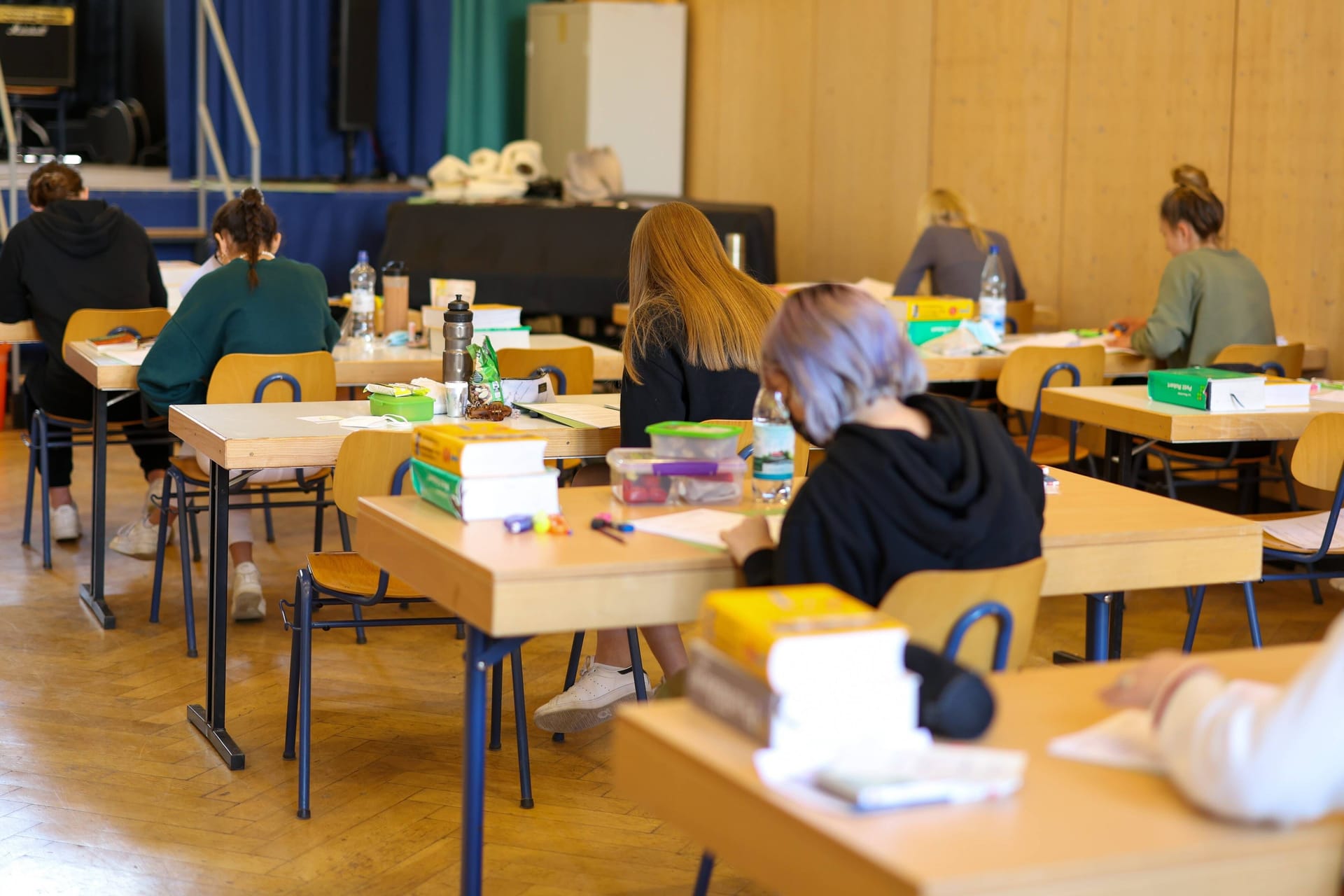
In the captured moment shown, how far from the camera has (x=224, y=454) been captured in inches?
127

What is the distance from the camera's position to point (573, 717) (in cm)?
352

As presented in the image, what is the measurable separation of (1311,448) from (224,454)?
100 inches

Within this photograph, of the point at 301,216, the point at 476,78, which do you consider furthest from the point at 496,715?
the point at 476,78

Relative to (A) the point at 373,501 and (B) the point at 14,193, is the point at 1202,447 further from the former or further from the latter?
(B) the point at 14,193

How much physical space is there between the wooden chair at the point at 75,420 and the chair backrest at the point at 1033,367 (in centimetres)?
275

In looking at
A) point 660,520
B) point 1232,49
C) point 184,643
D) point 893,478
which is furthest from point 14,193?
point 893,478

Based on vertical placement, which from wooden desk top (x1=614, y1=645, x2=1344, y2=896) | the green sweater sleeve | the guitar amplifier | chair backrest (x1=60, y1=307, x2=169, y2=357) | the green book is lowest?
wooden desk top (x1=614, y1=645, x2=1344, y2=896)

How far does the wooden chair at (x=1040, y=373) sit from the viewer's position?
16.6 ft

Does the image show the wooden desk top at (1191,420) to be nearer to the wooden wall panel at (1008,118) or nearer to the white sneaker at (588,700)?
the white sneaker at (588,700)

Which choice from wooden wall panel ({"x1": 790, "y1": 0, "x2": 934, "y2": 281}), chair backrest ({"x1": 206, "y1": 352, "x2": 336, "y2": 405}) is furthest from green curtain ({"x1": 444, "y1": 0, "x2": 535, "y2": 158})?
chair backrest ({"x1": 206, "y1": 352, "x2": 336, "y2": 405})

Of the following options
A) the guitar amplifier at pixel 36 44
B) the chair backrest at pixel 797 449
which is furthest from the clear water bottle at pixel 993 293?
the guitar amplifier at pixel 36 44

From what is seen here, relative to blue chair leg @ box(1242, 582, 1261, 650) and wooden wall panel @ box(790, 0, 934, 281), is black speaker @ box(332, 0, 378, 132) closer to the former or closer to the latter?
wooden wall panel @ box(790, 0, 934, 281)

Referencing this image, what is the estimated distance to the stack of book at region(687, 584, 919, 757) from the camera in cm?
150

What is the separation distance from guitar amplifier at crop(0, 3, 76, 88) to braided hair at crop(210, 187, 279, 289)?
6856 mm
